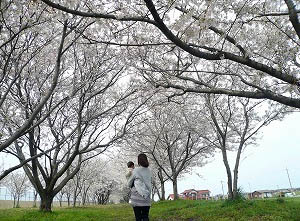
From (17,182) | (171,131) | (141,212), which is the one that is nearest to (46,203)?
(141,212)

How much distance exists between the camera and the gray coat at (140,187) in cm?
636

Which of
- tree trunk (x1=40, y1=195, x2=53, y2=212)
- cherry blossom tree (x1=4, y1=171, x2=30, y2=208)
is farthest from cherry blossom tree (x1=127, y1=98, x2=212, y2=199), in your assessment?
cherry blossom tree (x1=4, y1=171, x2=30, y2=208)

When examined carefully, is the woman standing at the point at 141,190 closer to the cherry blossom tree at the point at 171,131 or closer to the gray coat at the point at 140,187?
the gray coat at the point at 140,187

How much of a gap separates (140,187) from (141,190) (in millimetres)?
80

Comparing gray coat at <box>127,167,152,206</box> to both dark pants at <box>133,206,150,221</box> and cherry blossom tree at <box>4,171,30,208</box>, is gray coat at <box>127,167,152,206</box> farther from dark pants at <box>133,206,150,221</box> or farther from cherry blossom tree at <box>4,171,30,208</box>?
cherry blossom tree at <box>4,171,30,208</box>

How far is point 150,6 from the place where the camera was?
3.93m

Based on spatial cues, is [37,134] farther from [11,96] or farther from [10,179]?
[10,179]

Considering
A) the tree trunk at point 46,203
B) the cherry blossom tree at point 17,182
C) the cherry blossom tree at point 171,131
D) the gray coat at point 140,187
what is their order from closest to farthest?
the gray coat at point 140,187
the tree trunk at point 46,203
the cherry blossom tree at point 171,131
the cherry blossom tree at point 17,182

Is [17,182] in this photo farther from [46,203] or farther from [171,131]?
[46,203]

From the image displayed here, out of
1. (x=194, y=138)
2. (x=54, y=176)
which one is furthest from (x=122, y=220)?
(x=194, y=138)

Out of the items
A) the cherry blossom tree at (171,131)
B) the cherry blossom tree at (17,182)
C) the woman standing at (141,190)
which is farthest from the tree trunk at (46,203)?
the cherry blossom tree at (17,182)

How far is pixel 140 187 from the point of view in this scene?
6406 mm

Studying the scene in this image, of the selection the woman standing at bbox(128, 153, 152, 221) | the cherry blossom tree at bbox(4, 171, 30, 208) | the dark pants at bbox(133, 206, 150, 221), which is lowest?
the dark pants at bbox(133, 206, 150, 221)

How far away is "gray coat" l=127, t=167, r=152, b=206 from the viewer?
251 inches
